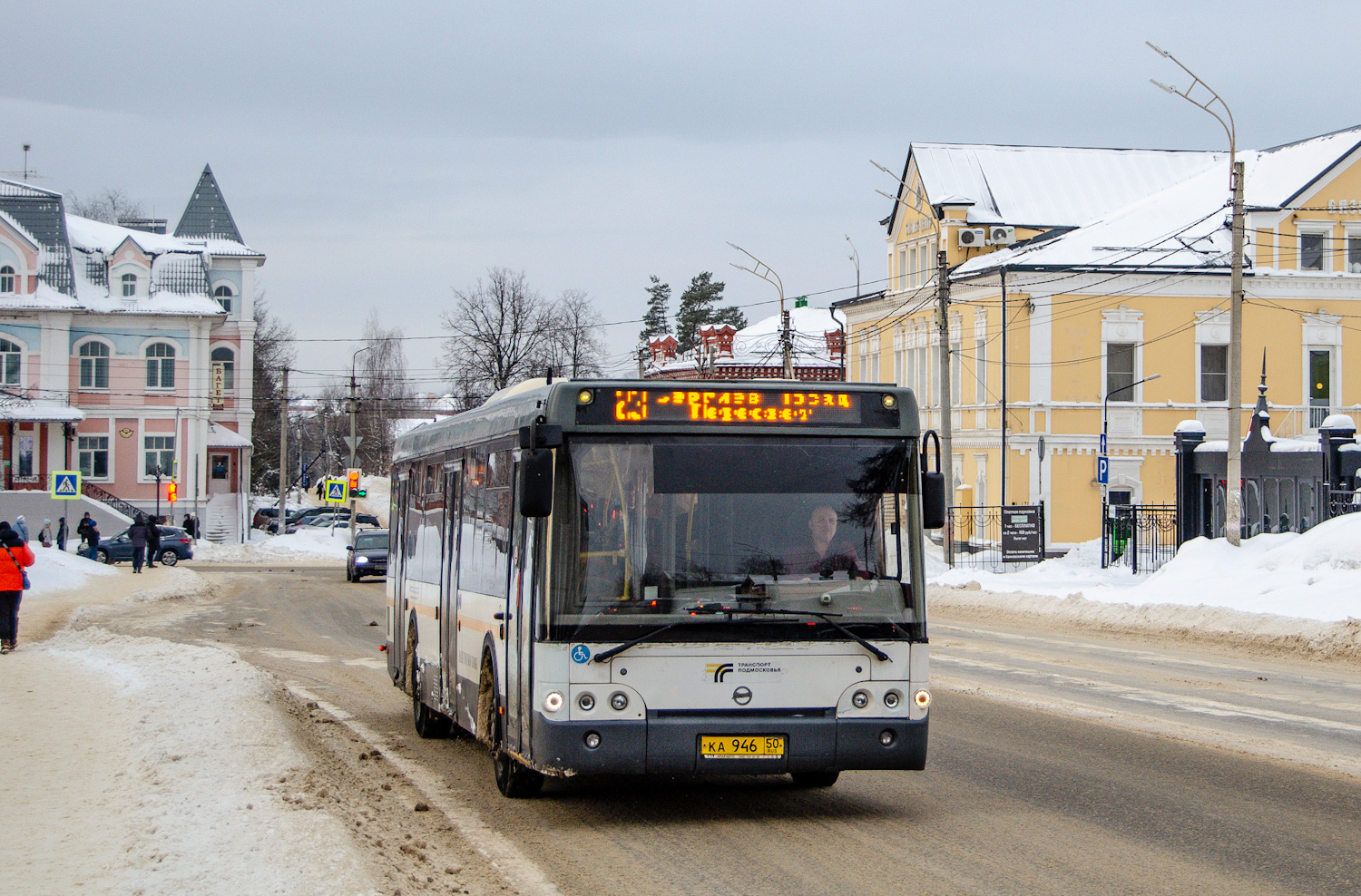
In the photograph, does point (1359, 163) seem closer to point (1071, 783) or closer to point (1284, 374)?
point (1284, 374)

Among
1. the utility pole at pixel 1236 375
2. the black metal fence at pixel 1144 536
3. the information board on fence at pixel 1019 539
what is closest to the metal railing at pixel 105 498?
the information board on fence at pixel 1019 539

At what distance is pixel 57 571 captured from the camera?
3919 centimetres

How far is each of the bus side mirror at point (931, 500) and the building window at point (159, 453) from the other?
66448mm

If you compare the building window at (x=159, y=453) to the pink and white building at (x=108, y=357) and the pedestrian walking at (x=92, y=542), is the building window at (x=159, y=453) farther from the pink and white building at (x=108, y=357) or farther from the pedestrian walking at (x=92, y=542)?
the pedestrian walking at (x=92, y=542)

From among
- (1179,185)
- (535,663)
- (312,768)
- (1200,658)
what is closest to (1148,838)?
(535,663)

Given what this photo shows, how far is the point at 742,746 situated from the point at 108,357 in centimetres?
6768

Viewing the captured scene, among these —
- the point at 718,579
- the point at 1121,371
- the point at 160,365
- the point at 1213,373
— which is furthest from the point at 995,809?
the point at 160,365

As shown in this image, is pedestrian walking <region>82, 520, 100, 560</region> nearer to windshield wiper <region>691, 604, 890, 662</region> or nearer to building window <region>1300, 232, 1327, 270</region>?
building window <region>1300, 232, 1327, 270</region>

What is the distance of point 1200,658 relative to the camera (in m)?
19.7

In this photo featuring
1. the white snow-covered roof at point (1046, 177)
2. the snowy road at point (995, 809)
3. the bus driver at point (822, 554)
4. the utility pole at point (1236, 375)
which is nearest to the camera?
the snowy road at point (995, 809)

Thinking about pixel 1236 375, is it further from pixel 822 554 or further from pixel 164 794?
pixel 164 794

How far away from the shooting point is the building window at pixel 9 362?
6825cm

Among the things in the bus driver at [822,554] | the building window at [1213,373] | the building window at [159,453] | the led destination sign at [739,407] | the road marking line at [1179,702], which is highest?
the building window at [1213,373]

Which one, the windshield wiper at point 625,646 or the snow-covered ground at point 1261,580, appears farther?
the snow-covered ground at point 1261,580
